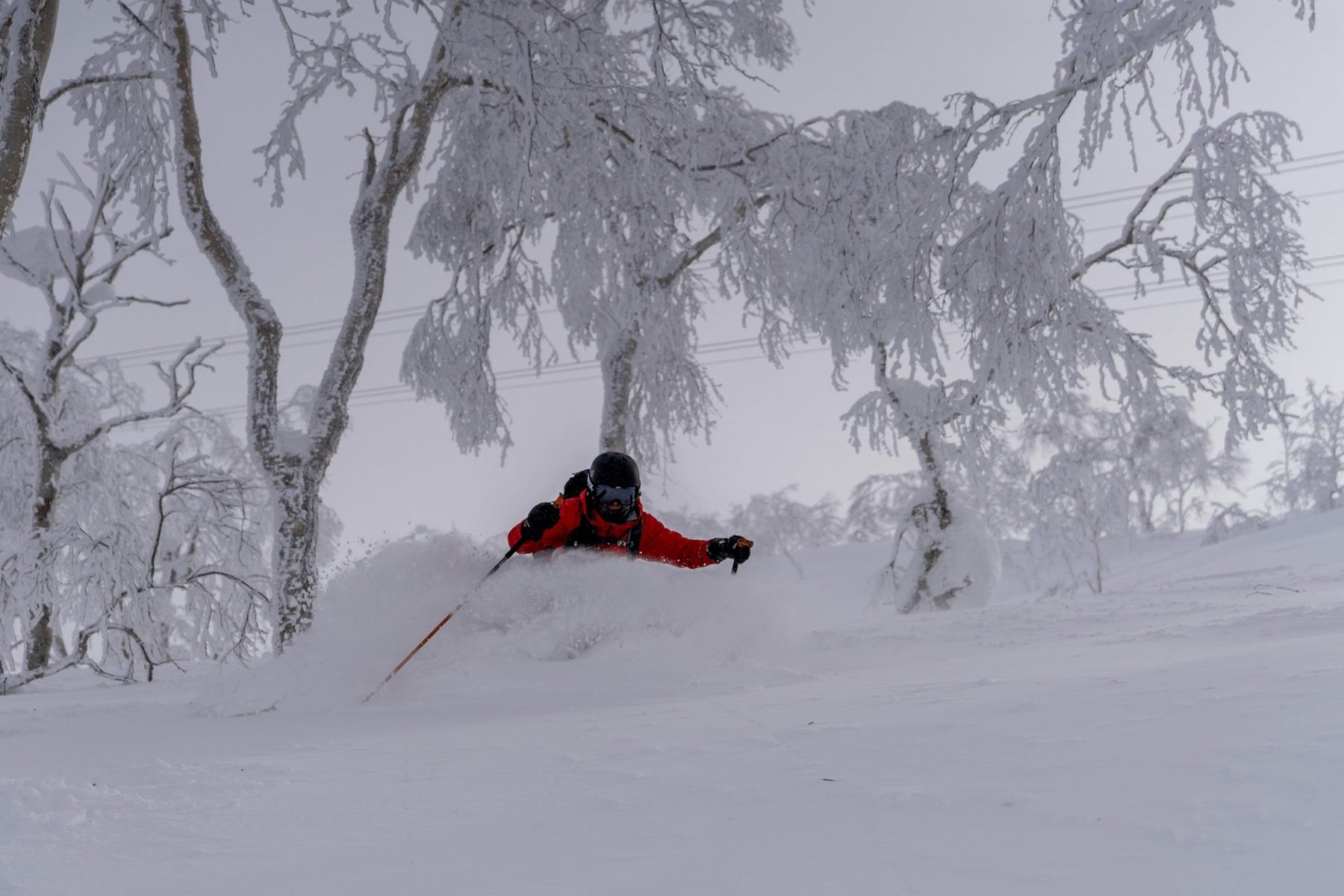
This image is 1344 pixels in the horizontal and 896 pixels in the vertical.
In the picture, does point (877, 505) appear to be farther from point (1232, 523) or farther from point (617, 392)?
point (617, 392)

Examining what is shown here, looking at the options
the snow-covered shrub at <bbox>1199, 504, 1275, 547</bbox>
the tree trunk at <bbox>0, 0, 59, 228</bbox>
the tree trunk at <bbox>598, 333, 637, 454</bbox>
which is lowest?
the snow-covered shrub at <bbox>1199, 504, 1275, 547</bbox>

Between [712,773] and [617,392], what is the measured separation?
871 cm

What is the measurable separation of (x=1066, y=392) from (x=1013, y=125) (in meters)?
3.40

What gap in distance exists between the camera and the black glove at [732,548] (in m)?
5.34

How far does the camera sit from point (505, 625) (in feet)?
18.8

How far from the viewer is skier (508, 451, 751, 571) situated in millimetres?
5441

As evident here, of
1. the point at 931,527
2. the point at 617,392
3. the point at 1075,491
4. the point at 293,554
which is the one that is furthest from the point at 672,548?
the point at 1075,491

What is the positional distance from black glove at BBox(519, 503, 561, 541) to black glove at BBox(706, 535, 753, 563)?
3.26 ft

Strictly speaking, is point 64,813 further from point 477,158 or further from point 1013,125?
point 477,158

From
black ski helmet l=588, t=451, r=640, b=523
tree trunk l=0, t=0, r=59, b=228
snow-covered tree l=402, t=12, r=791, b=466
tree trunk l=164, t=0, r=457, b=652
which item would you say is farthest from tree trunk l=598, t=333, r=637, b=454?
tree trunk l=0, t=0, r=59, b=228

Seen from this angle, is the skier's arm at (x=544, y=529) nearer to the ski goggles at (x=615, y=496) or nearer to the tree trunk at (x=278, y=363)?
the ski goggles at (x=615, y=496)

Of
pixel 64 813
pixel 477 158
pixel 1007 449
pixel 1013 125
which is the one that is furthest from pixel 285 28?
pixel 1007 449

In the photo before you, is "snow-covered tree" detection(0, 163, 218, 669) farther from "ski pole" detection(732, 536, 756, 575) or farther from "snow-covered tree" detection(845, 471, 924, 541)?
"snow-covered tree" detection(845, 471, 924, 541)

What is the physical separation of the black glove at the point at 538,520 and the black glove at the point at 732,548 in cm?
99
